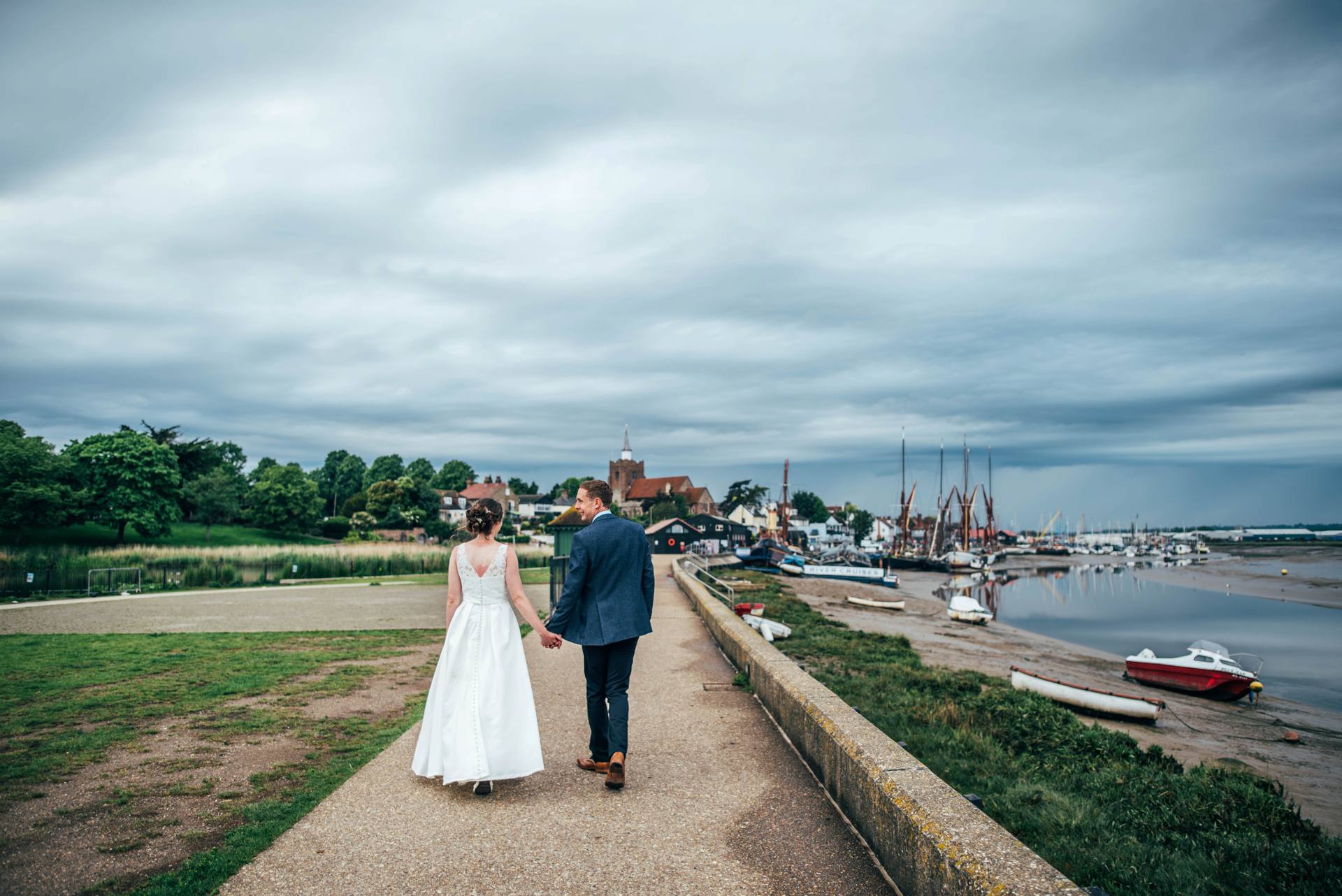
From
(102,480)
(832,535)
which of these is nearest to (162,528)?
(102,480)

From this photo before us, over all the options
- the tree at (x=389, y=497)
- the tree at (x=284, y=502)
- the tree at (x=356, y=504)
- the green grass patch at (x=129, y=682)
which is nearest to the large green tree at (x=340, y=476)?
the tree at (x=356, y=504)

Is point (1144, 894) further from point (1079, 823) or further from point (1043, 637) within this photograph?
point (1043, 637)

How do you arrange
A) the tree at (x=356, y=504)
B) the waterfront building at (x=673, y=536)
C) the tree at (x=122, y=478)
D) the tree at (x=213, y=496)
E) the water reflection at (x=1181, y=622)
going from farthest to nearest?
the tree at (x=356, y=504), the waterfront building at (x=673, y=536), the tree at (x=213, y=496), the tree at (x=122, y=478), the water reflection at (x=1181, y=622)

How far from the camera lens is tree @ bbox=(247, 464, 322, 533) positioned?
73.9 metres

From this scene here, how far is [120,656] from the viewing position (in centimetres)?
1146

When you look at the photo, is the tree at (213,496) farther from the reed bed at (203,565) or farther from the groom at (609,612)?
the groom at (609,612)

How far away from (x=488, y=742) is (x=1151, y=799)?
21.5 feet

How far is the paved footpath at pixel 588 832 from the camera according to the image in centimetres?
365

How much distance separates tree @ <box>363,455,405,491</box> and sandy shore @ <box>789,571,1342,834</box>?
9786cm

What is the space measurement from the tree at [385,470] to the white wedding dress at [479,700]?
4656 inches

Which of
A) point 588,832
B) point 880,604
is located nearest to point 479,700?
point 588,832

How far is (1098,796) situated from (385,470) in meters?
121

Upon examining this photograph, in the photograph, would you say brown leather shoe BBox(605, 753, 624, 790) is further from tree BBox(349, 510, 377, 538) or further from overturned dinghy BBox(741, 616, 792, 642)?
tree BBox(349, 510, 377, 538)

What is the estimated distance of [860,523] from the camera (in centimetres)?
17075
